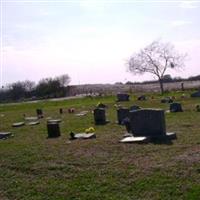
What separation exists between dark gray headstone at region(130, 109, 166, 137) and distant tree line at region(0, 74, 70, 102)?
57.9m

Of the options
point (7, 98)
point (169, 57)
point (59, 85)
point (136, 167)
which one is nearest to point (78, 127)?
point (136, 167)

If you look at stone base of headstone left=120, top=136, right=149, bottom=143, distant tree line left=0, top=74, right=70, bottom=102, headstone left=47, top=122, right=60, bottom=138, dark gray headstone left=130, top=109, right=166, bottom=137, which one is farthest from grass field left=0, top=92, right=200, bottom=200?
distant tree line left=0, top=74, right=70, bottom=102

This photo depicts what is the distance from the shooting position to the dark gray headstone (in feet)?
48.4

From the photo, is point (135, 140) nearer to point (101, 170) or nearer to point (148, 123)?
point (148, 123)

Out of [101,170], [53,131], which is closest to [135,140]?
[101,170]

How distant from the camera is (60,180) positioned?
974 centimetres

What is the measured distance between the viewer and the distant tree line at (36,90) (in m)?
75.4

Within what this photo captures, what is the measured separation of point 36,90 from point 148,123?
209 ft

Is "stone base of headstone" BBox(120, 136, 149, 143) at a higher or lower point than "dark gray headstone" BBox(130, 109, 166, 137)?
lower

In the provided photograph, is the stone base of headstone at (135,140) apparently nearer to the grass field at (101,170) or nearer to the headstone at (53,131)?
the grass field at (101,170)

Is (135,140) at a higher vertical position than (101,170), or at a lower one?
higher

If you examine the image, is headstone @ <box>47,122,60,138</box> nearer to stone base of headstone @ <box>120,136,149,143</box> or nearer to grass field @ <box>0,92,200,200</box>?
grass field @ <box>0,92,200,200</box>

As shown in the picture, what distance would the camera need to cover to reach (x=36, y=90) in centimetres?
7744

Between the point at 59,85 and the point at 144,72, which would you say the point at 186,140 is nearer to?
the point at 144,72
